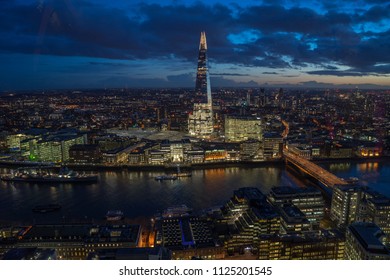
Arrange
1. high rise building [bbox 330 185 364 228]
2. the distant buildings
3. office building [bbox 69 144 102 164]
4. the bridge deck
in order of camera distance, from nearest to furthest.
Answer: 1. the distant buildings
2. high rise building [bbox 330 185 364 228]
3. the bridge deck
4. office building [bbox 69 144 102 164]

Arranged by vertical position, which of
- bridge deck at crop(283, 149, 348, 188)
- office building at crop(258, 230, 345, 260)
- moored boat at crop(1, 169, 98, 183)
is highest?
office building at crop(258, 230, 345, 260)

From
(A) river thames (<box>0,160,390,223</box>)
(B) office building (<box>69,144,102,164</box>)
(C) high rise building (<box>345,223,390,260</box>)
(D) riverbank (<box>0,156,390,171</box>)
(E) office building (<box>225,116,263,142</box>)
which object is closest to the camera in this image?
(C) high rise building (<box>345,223,390,260</box>)

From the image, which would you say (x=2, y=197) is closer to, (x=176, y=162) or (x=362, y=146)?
(x=176, y=162)

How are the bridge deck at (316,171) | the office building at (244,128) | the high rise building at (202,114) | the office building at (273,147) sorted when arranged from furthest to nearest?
the high rise building at (202,114) → the office building at (244,128) → the office building at (273,147) → the bridge deck at (316,171)

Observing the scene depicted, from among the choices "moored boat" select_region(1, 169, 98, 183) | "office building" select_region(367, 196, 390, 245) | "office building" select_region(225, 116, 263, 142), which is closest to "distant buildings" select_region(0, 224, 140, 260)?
"moored boat" select_region(1, 169, 98, 183)

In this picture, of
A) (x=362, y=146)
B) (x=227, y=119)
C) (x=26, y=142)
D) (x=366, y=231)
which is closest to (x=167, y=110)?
(x=227, y=119)

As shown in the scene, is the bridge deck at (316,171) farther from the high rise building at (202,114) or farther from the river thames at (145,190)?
the high rise building at (202,114)

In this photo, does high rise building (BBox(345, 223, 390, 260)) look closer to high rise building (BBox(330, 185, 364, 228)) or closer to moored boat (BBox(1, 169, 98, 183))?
high rise building (BBox(330, 185, 364, 228))

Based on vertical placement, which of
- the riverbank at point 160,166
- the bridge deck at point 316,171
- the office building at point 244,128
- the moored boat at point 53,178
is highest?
the office building at point 244,128

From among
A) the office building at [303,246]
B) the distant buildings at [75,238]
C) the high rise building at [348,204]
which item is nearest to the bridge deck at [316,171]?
the high rise building at [348,204]
